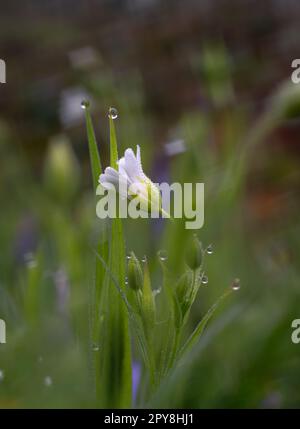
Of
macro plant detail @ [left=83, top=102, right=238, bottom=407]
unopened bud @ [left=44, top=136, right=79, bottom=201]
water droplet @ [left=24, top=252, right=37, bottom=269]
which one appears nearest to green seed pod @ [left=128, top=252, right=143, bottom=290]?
macro plant detail @ [left=83, top=102, right=238, bottom=407]

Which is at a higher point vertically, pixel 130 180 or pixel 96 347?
pixel 130 180

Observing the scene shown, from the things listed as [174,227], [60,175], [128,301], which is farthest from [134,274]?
[60,175]

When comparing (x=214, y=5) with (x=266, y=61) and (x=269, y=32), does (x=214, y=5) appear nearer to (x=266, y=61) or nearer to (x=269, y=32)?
(x=269, y=32)

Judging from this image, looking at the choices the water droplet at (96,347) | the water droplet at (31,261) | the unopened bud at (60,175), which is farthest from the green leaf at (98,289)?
the unopened bud at (60,175)

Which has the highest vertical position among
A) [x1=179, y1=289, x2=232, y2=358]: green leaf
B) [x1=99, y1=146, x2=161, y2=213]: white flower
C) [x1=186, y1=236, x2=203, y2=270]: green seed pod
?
[x1=99, y1=146, x2=161, y2=213]: white flower

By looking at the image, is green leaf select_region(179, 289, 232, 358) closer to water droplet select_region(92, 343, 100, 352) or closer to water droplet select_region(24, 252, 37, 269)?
water droplet select_region(92, 343, 100, 352)

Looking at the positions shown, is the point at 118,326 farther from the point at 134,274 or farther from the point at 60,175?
the point at 60,175
